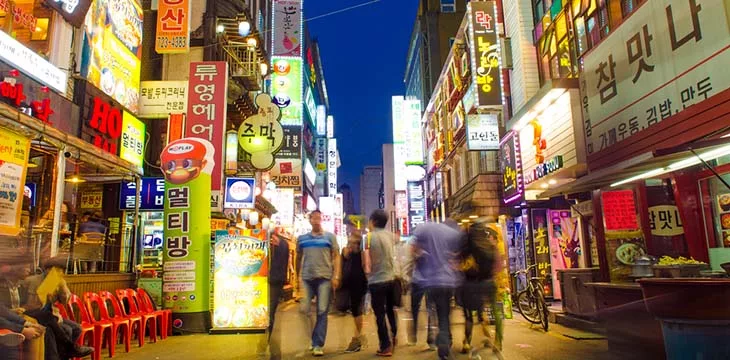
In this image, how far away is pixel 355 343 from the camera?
7.27 m

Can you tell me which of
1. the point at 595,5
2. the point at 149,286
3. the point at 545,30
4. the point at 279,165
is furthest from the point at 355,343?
the point at 279,165

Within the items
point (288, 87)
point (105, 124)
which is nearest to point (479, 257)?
point (105, 124)

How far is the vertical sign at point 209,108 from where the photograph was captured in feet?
43.4

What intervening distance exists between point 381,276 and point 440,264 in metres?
1.06

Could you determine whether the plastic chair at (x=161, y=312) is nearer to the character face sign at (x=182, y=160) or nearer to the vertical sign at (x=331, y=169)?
the character face sign at (x=182, y=160)

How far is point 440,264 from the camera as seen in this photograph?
6.38 m

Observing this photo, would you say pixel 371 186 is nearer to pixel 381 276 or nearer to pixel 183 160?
pixel 183 160

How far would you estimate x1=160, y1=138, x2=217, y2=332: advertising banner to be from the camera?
387 inches

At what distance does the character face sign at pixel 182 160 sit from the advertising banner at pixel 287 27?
18.1 metres

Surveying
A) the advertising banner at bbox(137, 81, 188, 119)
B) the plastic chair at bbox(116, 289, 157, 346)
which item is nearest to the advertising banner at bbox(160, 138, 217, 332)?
the plastic chair at bbox(116, 289, 157, 346)

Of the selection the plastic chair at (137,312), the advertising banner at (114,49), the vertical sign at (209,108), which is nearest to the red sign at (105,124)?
the advertising banner at (114,49)

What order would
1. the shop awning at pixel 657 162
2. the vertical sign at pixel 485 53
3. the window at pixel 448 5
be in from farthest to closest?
the window at pixel 448 5
the vertical sign at pixel 485 53
the shop awning at pixel 657 162

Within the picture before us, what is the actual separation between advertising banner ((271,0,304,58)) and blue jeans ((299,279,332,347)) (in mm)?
22090

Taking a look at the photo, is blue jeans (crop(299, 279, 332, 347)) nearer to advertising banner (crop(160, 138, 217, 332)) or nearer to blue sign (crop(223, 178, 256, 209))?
advertising banner (crop(160, 138, 217, 332))
